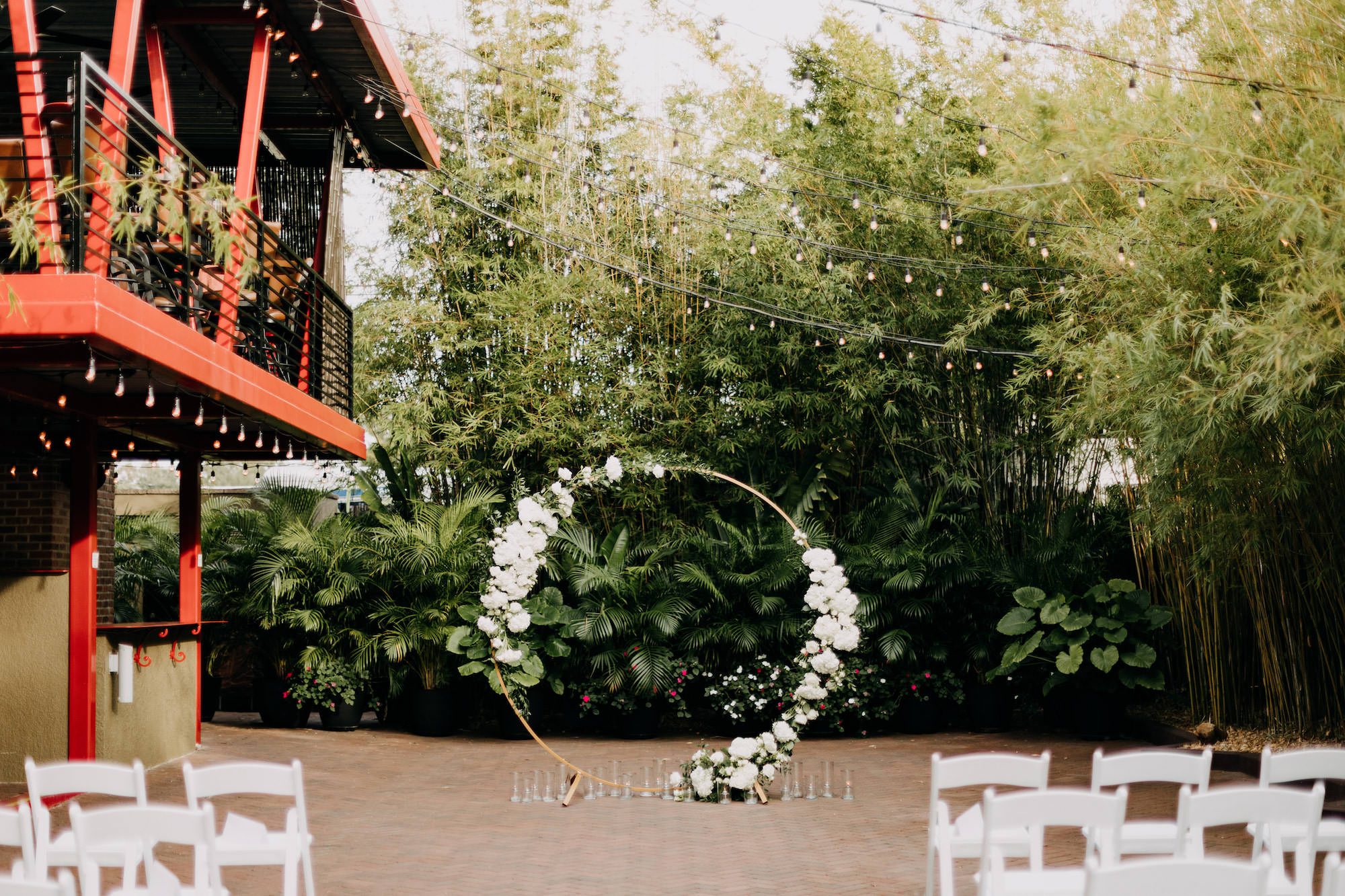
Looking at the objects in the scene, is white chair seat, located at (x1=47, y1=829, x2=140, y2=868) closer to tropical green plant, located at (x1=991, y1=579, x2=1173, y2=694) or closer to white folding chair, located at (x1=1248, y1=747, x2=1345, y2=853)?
white folding chair, located at (x1=1248, y1=747, x2=1345, y2=853)

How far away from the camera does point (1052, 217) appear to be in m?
8.27

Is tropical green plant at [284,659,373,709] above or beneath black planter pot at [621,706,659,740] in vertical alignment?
above

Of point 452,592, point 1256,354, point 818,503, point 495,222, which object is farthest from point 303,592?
point 1256,354

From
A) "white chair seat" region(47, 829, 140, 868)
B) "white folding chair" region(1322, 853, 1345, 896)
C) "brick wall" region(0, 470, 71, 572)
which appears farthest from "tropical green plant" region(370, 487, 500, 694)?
"white folding chair" region(1322, 853, 1345, 896)

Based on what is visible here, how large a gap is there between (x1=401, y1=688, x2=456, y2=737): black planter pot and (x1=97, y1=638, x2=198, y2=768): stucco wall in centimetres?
217

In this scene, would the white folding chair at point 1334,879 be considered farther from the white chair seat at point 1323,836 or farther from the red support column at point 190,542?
the red support column at point 190,542

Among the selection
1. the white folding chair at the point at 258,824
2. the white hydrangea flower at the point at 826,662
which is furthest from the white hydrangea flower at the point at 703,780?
A: the white folding chair at the point at 258,824

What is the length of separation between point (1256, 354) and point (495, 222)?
27.6ft

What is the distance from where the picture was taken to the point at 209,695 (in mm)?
11672

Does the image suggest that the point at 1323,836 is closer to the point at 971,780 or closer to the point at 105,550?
the point at 971,780

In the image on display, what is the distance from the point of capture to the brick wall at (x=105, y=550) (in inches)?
376

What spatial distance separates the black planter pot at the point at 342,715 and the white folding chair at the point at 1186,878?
935 cm

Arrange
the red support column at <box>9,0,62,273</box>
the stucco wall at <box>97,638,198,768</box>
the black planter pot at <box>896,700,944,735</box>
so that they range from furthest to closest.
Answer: the black planter pot at <box>896,700,944,735</box>
the stucco wall at <box>97,638,198,768</box>
the red support column at <box>9,0,62,273</box>

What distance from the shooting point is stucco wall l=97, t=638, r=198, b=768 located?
8.12 m
